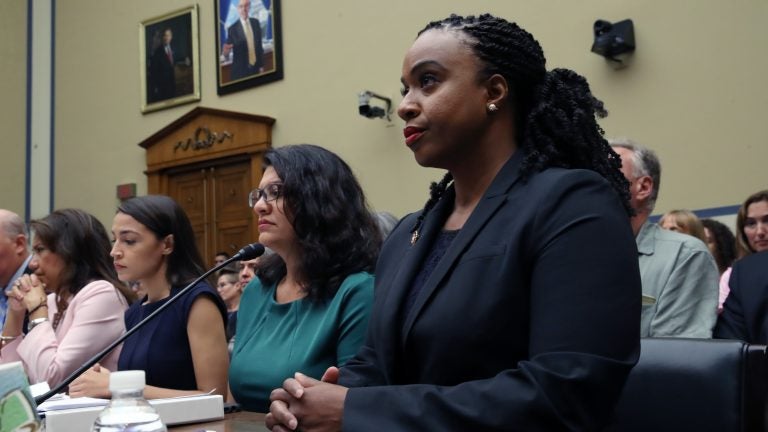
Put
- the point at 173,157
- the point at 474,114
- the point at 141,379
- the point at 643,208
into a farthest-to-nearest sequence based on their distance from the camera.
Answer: the point at 173,157 < the point at 643,208 < the point at 474,114 < the point at 141,379

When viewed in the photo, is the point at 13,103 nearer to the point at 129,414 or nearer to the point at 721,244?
the point at 721,244

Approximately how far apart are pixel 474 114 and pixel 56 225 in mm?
2401

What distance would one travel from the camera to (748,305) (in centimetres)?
310

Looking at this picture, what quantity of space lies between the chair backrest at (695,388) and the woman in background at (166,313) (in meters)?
1.39

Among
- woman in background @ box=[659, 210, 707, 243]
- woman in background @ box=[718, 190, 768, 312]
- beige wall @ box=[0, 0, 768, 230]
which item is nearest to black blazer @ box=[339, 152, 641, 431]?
woman in background @ box=[718, 190, 768, 312]

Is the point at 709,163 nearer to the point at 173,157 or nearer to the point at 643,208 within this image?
the point at 643,208

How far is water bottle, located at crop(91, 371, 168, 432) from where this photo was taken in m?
1.17

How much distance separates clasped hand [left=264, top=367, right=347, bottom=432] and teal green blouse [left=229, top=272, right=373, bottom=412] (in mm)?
808

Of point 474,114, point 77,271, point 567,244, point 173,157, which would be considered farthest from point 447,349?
point 173,157

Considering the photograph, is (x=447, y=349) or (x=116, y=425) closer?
(x=116, y=425)

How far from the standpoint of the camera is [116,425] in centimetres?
121

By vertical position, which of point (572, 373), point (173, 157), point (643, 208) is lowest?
point (572, 373)

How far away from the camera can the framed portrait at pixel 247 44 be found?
794cm

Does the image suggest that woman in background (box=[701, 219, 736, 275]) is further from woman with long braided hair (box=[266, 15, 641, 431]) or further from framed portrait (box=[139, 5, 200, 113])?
framed portrait (box=[139, 5, 200, 113])
